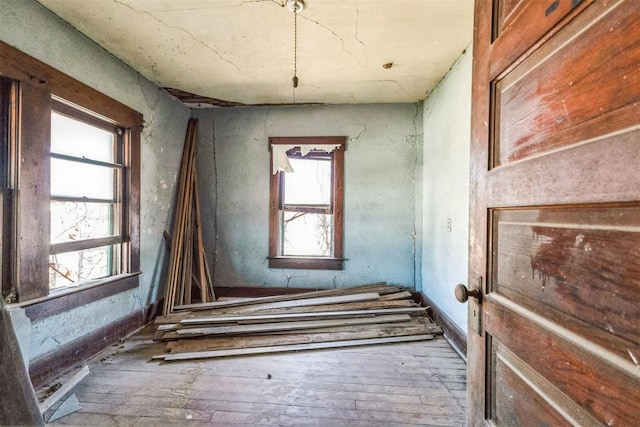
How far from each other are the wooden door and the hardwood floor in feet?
3.20

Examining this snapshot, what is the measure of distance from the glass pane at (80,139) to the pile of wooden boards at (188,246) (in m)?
0.94

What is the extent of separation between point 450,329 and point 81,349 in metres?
3.08

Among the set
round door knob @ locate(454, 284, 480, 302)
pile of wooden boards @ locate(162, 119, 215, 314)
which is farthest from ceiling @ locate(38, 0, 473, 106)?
round door knob @ locate(454, 284, 480, 302)

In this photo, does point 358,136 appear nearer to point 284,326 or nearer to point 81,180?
point 284,326

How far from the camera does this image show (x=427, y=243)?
340cm

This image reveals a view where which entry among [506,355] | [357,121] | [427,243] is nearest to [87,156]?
[357,121]

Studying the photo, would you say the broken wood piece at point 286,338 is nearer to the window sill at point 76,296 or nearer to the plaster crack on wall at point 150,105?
the window sill at point 76,296

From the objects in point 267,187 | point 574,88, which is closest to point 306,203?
point 267,187

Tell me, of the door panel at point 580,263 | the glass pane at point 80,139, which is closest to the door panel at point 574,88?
the door panel at point 580,263

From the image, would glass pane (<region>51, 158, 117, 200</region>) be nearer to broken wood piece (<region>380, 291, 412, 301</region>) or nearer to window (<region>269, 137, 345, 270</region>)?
window (<region>269, 137, 345, 270</region>)

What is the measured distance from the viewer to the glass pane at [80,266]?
2152 mm

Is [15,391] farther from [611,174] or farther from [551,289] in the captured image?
[611,174]

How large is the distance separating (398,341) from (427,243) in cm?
125

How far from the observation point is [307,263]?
12.2 ft
